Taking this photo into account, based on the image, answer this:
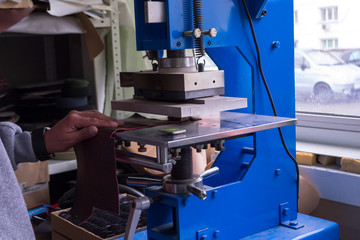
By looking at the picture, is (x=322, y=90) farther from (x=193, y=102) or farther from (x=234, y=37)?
(x=193, y=102)

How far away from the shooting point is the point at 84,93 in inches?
86.7

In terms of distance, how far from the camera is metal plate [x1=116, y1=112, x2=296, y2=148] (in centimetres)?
110

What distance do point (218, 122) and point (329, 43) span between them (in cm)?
100

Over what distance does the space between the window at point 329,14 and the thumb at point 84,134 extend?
4.06 feet

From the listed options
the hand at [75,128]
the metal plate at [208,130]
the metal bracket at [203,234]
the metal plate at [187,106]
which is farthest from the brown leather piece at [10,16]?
the metal bracket at [203,234]

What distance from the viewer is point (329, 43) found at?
6.82 ft

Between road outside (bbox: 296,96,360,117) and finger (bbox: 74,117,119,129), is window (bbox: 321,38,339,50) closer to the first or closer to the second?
road outside (bbox: 296,96,360,117)

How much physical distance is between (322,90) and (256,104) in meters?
0.79

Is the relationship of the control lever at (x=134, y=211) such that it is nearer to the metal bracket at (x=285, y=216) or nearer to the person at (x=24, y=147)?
the person at (x=24, y=147)

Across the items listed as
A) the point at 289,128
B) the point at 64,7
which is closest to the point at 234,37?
the point at 289,128

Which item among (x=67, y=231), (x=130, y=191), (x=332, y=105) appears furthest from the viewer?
(x=332, y=105)

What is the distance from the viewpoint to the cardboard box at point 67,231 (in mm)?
1442

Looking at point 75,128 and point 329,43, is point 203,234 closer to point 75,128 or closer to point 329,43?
point 75,128

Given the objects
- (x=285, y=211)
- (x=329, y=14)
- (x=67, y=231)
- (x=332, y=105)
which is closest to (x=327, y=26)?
(x=329, y=14)
